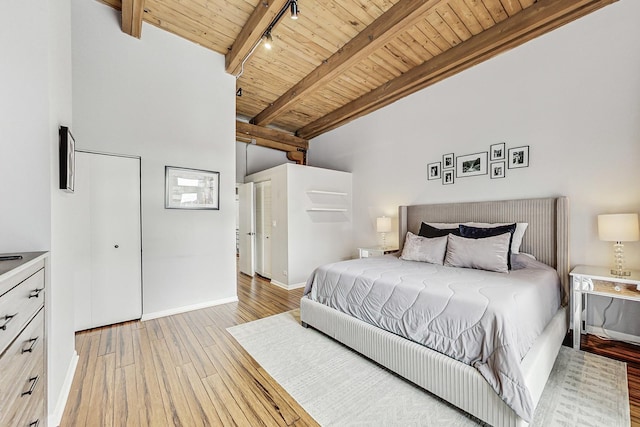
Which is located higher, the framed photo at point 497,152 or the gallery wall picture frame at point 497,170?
the framed photo at point 497,152

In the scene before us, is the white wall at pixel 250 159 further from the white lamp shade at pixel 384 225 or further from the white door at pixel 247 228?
the white lamp shade at pixel 384 225

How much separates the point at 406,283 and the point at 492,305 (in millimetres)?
620

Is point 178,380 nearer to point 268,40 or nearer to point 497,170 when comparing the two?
point 268,40

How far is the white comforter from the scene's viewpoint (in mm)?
1472

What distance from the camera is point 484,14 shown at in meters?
2.75

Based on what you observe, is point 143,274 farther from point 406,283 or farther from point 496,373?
point 496,373

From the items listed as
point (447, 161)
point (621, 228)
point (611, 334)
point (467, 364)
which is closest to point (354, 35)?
point (447, 161)

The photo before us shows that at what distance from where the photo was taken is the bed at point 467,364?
4.91 feet

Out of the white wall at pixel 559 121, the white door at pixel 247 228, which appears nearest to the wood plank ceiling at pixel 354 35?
the white wall at pixel 559 121

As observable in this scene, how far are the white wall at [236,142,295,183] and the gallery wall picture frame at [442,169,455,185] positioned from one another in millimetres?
3677

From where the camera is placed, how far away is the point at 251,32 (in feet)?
9.46

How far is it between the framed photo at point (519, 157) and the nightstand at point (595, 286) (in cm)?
124

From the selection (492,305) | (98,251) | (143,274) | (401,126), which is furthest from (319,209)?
(492,305)

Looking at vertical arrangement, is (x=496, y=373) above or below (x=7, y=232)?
below
